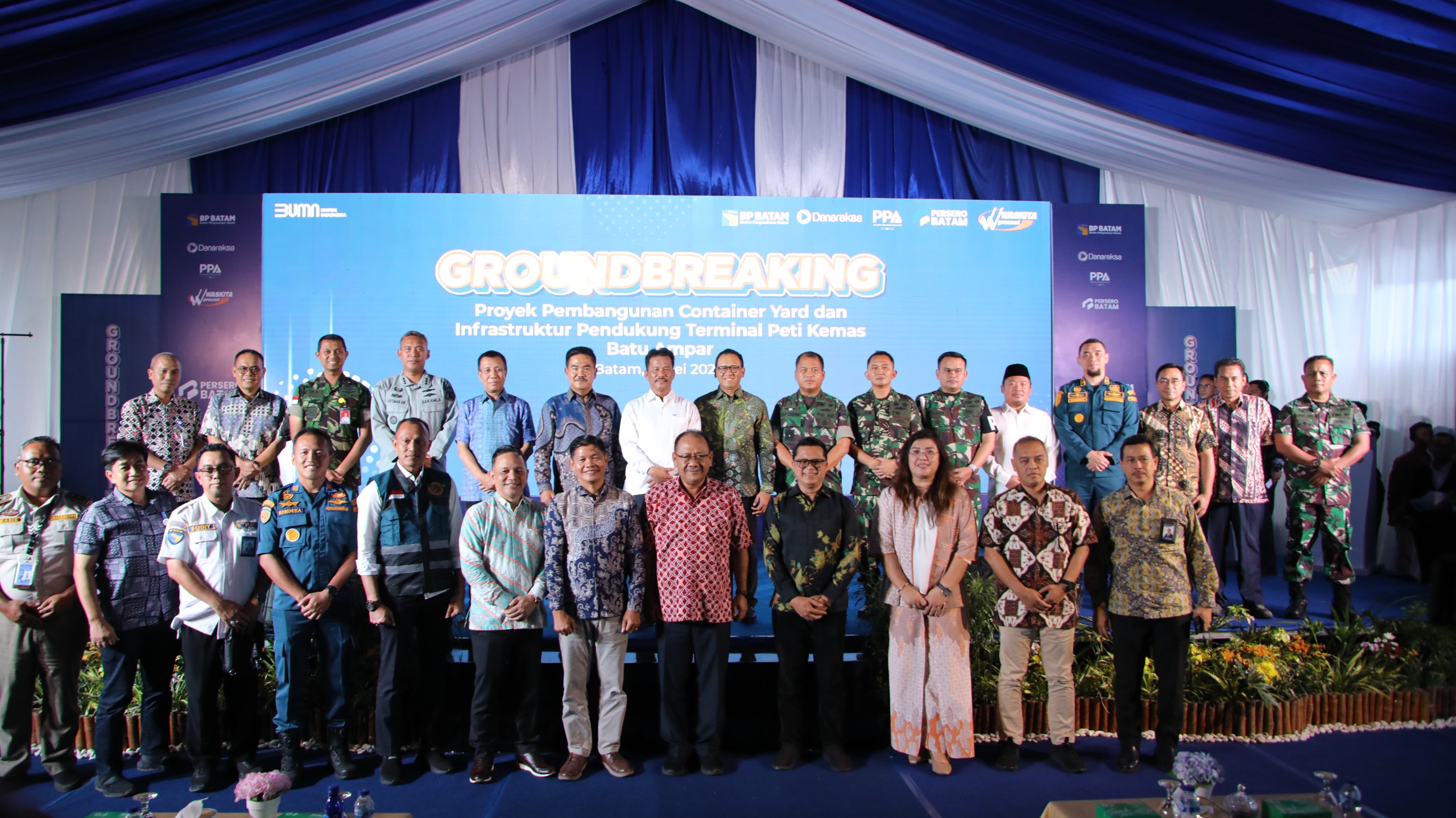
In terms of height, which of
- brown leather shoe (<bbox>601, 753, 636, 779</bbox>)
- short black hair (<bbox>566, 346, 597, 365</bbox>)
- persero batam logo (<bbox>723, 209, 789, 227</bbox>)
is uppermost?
persero batam logo (<bbox>723, 209, 789, 227</bbox>)

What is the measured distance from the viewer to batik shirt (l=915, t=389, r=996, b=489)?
4738mm

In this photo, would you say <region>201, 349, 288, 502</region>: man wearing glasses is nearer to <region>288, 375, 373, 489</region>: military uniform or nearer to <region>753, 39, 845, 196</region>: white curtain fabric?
<region>288, 375, 373, 489</region>: military uniform

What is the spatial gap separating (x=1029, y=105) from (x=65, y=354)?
722cm

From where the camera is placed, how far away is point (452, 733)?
3.62 metres

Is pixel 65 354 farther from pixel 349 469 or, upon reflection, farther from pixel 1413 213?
pixel 1413 213

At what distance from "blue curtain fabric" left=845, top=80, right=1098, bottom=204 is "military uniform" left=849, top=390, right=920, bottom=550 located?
2.40 metres

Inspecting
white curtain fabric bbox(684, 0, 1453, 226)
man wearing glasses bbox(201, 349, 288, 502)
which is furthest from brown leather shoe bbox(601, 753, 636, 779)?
white curtain fabric bbox(684, 0, 1453, 226)

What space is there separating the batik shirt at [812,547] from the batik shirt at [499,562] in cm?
95

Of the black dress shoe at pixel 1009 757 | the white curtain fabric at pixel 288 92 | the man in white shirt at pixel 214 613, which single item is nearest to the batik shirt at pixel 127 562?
the man in white shirt at pixel 214 613

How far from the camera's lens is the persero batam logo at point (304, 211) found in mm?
5898

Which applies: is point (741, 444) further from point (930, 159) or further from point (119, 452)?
point (930, 159)

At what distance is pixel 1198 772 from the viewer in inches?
86.7

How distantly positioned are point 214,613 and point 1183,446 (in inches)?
195

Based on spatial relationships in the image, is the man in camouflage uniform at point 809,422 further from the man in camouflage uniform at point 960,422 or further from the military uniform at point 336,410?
the military uniform at point 336,410
